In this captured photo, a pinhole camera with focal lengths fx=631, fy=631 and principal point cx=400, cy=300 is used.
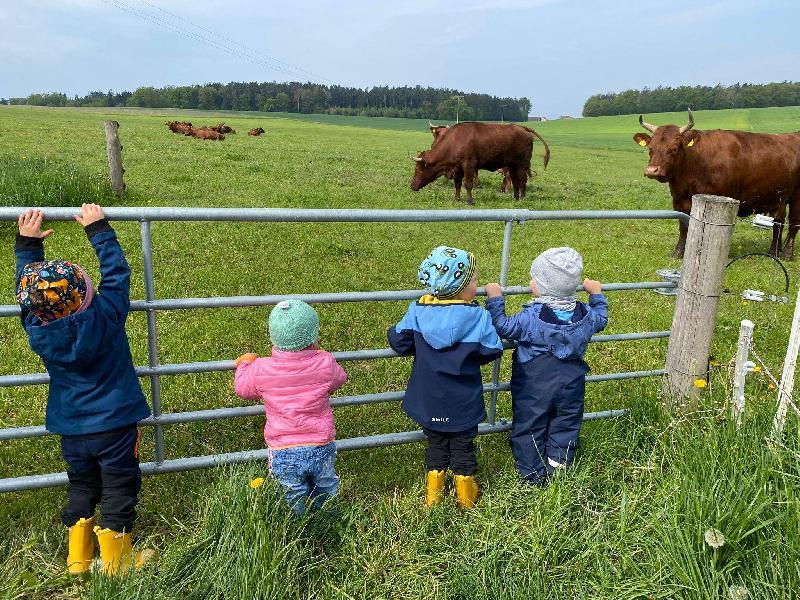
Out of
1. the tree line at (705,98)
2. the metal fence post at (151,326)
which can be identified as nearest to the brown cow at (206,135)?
the metal fence post at (151,326)

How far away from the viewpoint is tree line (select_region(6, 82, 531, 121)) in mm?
89625

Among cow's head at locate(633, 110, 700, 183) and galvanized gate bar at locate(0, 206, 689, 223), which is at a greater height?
cow's head at locate(633, 110, 700, 183)

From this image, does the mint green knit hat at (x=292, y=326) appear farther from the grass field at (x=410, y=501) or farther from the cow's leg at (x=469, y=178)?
the cow's leg at (x=469, y=178)

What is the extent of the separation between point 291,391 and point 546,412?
123cm

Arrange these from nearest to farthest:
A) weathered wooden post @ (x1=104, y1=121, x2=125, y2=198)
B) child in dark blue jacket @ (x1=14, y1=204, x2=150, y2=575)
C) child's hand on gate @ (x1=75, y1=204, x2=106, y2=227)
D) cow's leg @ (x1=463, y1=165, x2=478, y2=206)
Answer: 1. child in dark blue jacket @ (x1=14, y1=204, x2=150, y2=575)
2. child's hand on gate @ (x1=75, y1=204, x2=106, y2=227)
3. weathered wooden post @ (x1=104, y1=121, x2=125, y2=198)
4. cow's leg @ (x1=463, y1=165, x2=478, y2=206)

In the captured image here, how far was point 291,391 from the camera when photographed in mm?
2635

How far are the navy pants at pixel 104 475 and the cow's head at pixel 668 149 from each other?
7700 mm

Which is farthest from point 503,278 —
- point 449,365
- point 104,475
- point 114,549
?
point 114,549

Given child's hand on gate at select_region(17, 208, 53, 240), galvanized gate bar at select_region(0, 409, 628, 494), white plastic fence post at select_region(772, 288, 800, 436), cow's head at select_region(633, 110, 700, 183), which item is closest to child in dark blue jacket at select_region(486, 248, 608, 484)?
galvanized gate bar at select_region(0, 409, 628, 494)

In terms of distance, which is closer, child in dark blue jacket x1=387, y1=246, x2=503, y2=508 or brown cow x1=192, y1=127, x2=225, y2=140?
child in dark blue jacket x1=387, y1=246, x2=503, y2=508

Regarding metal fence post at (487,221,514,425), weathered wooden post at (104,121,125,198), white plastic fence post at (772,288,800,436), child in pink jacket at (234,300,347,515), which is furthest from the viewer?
weathered wooden post at (104,121,125,198)

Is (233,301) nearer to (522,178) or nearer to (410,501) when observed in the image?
(410,501)

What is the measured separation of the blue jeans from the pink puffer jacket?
4 cm

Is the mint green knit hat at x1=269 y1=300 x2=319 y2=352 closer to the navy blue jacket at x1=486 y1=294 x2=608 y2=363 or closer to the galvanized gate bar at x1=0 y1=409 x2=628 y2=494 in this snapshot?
the galvanized gate bar at x1=0 y1=409 x2=628 y2=494
